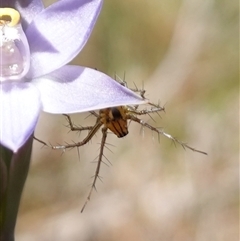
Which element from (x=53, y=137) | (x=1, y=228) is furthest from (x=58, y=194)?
(x=1, y=228)

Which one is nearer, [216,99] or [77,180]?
[77,180]

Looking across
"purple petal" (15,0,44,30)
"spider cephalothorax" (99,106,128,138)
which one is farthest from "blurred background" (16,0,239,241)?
"purple petal" (15,0,44,30)

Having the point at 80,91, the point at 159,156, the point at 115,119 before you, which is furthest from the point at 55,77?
the point at 159,156

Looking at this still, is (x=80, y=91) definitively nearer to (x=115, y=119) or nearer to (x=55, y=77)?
(x=55, y=77)

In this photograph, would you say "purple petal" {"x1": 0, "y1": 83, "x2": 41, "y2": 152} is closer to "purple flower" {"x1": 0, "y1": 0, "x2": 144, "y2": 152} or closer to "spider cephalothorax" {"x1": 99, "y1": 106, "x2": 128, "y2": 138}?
"purple flower" {"x1": 0, "y1": 0, "x2": 144, "y2": 152}

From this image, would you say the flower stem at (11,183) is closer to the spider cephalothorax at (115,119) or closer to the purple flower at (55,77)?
the purple flower at (55,77)

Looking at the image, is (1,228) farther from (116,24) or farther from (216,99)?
(116,24)
